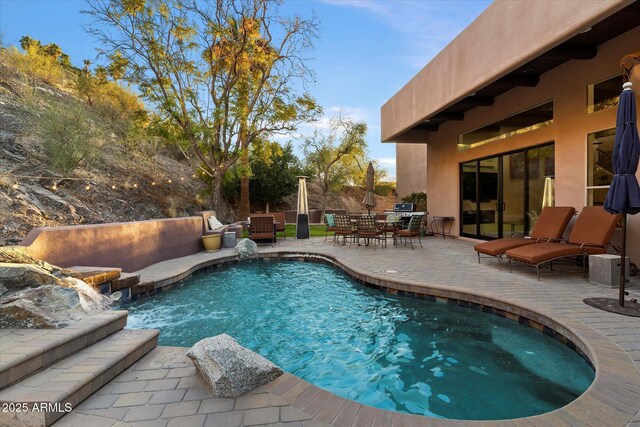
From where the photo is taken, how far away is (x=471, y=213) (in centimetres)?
1036

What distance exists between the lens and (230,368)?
91.0 inches

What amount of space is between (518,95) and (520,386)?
745 cm

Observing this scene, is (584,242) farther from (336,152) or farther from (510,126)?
(336,152)

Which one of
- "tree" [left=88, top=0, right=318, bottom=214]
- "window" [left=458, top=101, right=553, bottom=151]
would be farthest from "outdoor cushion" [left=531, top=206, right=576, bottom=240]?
"tree" [left=88, top=0, right=318, bottom=214]

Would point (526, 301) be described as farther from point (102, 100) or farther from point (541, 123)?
point (102, 100)

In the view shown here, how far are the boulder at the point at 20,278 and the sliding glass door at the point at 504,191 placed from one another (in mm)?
8925

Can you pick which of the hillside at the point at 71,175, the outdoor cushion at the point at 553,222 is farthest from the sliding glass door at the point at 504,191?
the hillside at the point at 71,175

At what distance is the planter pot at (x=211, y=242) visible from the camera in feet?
31.1

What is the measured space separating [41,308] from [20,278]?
30.9 inches

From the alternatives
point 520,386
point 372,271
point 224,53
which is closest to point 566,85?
point 372,271

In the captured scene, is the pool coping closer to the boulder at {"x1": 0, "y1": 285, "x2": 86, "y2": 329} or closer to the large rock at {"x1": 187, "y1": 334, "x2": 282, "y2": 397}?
the large rock at {"x1": 187, "y1": 334, "x2": 282, "y2": 397}

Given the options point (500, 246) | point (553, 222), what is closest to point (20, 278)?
point (500, 246)

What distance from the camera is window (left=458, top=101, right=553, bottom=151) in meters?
7.27

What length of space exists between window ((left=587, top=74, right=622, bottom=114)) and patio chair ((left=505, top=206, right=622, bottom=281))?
1.89 m
